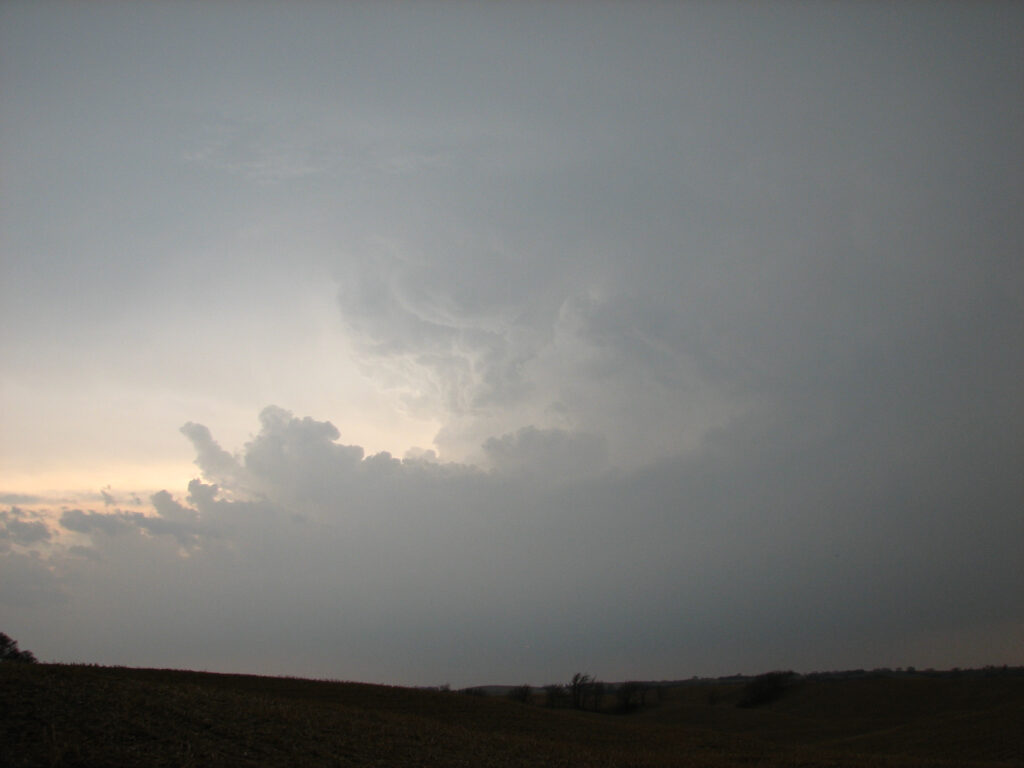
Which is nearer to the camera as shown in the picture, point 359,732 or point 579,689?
point 359,732

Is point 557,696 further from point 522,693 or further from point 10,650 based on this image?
point 10,650

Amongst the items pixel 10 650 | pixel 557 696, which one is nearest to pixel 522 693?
pixel 557 696

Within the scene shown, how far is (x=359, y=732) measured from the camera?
27.1 metres

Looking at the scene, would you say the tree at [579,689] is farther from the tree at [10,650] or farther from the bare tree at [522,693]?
the tree at [10,650]

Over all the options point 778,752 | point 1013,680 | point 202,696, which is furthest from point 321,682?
point 1013,680

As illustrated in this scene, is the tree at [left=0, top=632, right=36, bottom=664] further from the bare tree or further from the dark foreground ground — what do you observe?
the bare tree

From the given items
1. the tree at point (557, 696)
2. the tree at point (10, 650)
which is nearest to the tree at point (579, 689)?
the tree at point (557, 696)

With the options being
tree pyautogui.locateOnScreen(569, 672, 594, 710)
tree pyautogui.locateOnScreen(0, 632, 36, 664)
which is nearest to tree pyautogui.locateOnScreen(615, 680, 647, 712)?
tree pyautogui.locateOnScreen(569, 672, 594, 710)

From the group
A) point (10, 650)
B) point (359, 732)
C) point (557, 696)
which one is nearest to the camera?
point (359, 732)

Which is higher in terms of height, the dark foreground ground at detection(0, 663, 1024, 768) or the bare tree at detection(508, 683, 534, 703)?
the dark foreground ground at detection(0, 663, 1024, 768)

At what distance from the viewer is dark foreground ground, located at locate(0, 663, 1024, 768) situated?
19016 millimetres

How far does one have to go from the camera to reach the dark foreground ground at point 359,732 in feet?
62.4

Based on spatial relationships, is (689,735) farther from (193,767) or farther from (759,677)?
(759,677)

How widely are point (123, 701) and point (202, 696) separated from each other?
17.2ft
